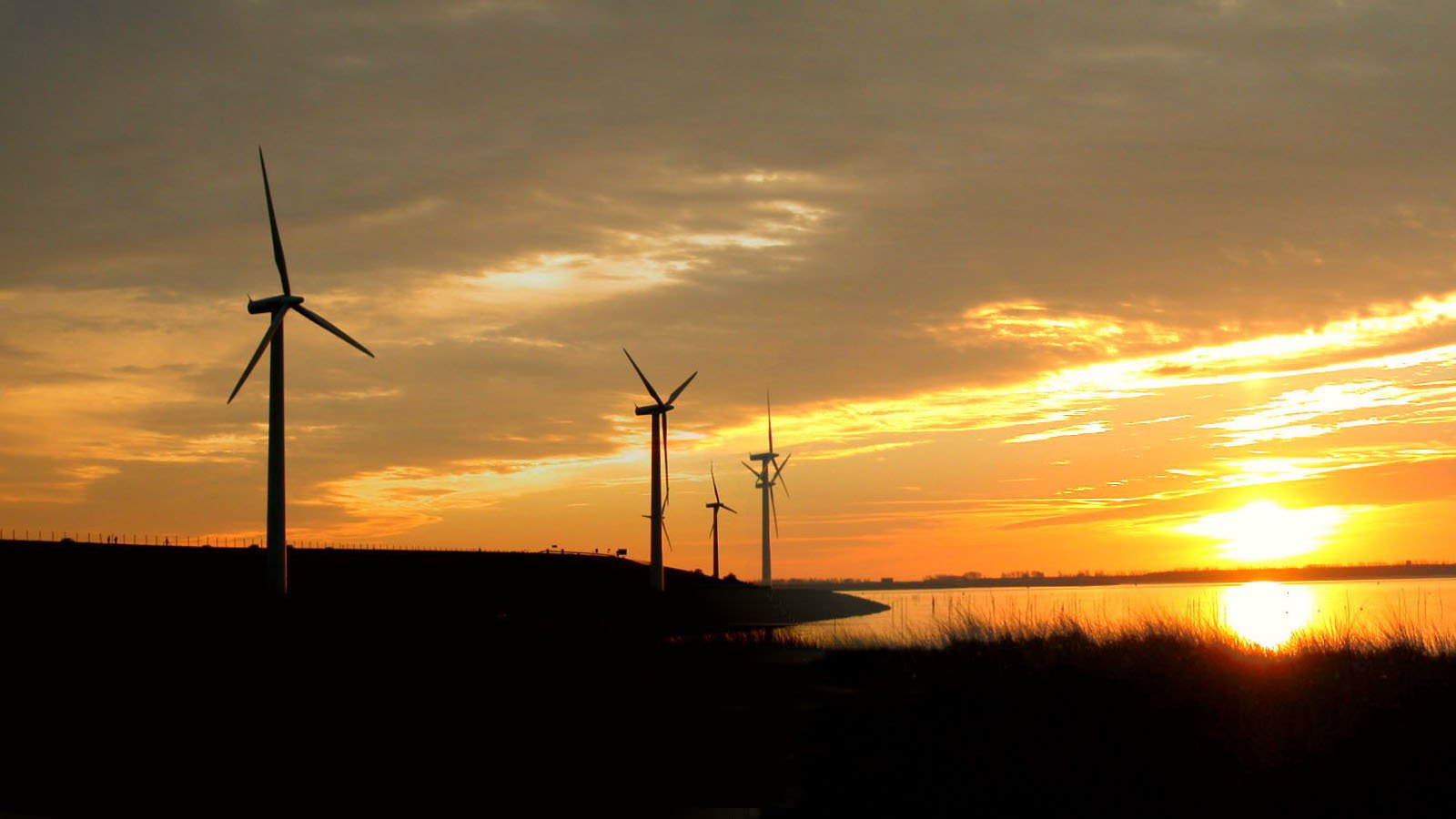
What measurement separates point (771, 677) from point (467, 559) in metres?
89.4

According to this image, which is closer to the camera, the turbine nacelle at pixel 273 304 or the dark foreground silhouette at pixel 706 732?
the dark foreground silhouette at pixel 706 732

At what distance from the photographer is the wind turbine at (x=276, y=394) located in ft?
177

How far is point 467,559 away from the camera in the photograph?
122688mm

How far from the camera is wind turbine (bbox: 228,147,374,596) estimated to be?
177 feet

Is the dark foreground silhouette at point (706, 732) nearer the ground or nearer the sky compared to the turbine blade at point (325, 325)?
nearer the ground

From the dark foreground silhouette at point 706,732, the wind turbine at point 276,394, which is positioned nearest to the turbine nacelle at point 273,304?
the wind turbine at point 276,394

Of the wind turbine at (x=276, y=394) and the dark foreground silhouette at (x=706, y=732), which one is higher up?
the wind turbine at (x=276, y=394)

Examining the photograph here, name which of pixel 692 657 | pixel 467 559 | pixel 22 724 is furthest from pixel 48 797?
pixel 467 559

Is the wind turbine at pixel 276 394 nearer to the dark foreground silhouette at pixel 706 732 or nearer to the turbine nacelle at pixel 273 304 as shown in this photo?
the turbine nacelle at pixel 273 304

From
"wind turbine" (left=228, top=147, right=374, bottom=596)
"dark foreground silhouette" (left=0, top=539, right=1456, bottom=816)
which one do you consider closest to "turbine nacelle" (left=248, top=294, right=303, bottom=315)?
"wind turbine" (left=228, top=147, right=374, bottom=596)

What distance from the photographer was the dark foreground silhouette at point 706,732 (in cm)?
1958

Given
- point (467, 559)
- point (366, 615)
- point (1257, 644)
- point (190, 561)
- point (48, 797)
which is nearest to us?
point (48, 797)

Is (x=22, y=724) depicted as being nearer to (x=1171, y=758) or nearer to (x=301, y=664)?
(x=301, y=664)

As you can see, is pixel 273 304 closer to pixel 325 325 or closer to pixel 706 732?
pixel 325 325
